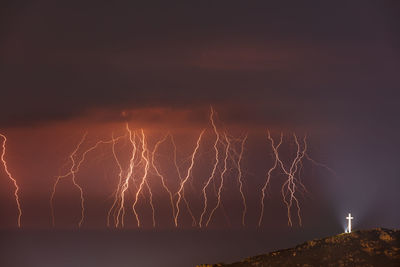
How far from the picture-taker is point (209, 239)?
2499 inches

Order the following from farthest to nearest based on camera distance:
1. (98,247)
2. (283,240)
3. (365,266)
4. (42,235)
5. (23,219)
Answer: (23,219) → (42,235) → (283,240) → (98,247) → (365,266)

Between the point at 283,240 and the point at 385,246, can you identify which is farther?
the point at 283,240

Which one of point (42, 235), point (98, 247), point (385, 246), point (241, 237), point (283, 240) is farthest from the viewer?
point (42, 235)

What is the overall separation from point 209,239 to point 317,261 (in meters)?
42.8

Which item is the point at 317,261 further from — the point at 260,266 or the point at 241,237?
the point at 241,237

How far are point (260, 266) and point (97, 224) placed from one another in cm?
4731

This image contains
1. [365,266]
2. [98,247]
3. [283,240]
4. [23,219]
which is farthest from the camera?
[23,219]

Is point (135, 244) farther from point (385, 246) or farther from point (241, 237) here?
point (385, 246)

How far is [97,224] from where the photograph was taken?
67500 mm

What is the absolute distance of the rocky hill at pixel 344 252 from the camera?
815 inches

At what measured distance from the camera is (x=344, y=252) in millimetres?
21438

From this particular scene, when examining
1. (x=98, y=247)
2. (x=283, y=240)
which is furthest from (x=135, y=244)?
(x=283, y=240)

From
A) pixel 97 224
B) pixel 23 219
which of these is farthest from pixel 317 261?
pixel 23 219

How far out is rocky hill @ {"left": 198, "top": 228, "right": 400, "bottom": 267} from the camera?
2070cm
